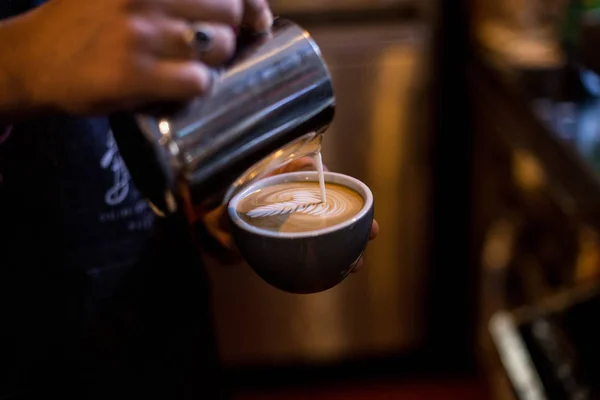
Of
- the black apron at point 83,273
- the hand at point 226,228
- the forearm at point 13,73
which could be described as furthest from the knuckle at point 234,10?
the black apron at point 83,273

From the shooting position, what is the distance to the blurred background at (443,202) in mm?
1120

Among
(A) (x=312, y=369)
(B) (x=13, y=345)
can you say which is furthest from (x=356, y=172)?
(B) (x=13, y=345)

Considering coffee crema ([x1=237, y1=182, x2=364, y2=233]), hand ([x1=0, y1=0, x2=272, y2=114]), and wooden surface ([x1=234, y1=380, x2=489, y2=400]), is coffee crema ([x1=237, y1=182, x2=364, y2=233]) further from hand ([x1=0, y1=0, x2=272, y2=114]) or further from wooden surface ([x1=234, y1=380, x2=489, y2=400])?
wooden surface ([x1=234, y1=380, x2=489, y2=400])

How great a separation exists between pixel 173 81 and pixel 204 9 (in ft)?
0.17

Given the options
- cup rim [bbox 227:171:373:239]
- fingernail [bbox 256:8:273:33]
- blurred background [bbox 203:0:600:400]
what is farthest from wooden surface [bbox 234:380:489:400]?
fingernail [bbox 256:8:273:33]

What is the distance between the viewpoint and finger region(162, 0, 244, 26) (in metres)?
0.39

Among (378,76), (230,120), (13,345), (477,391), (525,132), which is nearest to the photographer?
(230,120)

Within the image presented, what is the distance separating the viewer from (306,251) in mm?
504

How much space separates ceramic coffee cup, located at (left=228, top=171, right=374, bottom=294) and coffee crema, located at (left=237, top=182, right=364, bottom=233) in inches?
0.6

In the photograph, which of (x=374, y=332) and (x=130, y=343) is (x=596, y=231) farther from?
(x=374, y=332)

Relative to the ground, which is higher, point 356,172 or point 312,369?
point 356,172

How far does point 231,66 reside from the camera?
1.58 feet

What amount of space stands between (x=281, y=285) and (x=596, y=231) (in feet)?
1.96

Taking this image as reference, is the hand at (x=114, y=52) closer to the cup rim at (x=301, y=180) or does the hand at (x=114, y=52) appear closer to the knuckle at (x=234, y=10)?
the knuckle at (x=234, y=10)
